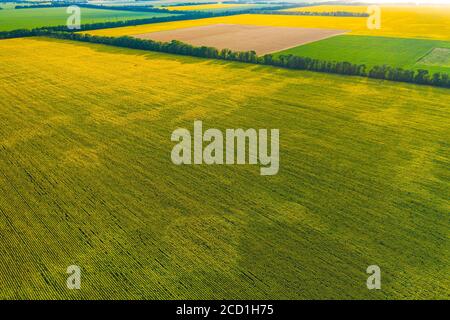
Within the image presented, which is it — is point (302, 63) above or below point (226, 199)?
above

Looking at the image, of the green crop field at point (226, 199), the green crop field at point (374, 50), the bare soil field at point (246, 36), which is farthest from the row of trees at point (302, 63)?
the bare soil field at point (246, 36)

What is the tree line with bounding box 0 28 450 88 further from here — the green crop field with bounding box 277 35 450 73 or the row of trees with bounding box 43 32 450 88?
the green crop field with bounding box 277 35 450 73

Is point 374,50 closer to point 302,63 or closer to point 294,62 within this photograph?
point 302,63

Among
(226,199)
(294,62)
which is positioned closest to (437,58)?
(294,62)

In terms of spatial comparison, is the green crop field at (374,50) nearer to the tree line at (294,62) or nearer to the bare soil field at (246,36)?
the tree line at (294,62)

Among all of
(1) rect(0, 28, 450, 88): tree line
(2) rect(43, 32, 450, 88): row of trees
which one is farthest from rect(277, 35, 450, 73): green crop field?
(2) rect(43, 32, 450, 88): row of trees
